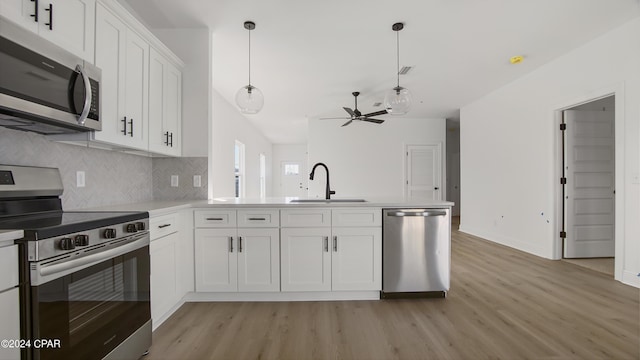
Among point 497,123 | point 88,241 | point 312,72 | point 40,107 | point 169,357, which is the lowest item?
point 169,357

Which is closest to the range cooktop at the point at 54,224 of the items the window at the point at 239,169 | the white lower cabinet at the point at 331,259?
the white lower cabinet at the point at 331,259

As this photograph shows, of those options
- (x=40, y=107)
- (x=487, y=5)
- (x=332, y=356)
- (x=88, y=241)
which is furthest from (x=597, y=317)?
(x=40, y=107)

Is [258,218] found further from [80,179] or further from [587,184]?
[587,184]

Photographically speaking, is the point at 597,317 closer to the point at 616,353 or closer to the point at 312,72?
the point at 616,353

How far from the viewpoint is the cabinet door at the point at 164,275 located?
6.41ft

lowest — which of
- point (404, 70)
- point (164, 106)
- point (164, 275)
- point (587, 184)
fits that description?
point (164, 275)

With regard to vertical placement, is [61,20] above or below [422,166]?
above

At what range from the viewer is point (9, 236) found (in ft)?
3.34

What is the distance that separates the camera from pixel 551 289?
277cm

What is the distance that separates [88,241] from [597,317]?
348 cm

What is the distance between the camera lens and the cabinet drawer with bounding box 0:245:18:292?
3.26 feet

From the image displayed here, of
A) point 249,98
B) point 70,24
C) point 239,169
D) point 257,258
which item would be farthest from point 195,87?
point 239,169

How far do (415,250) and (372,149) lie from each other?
4.84 meters

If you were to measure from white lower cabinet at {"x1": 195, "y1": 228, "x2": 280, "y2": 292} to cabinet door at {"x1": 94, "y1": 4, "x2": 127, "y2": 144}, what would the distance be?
103 cm
